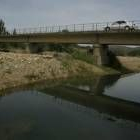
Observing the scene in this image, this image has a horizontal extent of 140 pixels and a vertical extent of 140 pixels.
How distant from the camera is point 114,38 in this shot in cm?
5641

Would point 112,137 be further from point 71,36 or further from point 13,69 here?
point 71,36

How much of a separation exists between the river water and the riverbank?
3.92 metres

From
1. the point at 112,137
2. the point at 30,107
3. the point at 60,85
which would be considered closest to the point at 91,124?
the point at 112,137

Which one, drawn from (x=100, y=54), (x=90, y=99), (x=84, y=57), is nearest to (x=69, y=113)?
(x=90, y=99)

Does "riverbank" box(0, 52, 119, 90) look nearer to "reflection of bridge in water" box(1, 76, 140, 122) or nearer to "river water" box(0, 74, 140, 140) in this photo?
"reflection of bridge in water" box(1, 76, 140, 122)

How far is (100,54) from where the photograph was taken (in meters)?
62.2

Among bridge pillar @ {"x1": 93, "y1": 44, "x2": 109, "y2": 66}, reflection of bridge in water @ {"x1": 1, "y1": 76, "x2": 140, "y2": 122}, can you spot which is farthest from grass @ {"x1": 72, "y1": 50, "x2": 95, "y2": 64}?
reflection of bridge in water @ {"x1": 1, "y1": 76, "x2": 140, "y2": 122}

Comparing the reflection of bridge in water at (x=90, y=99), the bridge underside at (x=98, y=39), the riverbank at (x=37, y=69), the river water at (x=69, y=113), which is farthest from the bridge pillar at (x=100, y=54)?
the river water at (x=69, y=113)

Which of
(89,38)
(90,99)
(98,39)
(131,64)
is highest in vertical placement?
(89,38)

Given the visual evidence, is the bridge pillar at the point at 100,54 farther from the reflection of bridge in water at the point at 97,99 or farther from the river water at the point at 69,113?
the river water at the point at 69,113

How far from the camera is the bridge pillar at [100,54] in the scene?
61.4 m

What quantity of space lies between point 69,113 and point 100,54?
127ft

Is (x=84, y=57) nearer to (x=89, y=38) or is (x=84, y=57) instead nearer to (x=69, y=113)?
(x=89, y=38)

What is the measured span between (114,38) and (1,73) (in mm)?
25840
